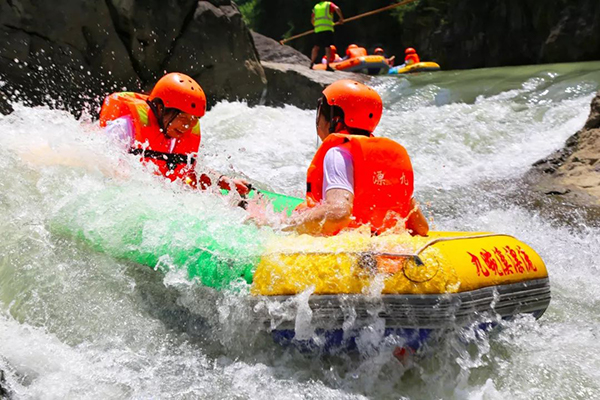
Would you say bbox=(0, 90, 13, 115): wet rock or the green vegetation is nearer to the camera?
bbox=(0, 90, 13, 115): wet rock

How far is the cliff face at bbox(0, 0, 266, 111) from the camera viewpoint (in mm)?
7117

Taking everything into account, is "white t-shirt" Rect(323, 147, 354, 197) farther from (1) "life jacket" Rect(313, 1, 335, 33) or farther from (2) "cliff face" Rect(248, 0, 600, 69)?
(2) "cliff face" Rect(248, 0, 600, 69)

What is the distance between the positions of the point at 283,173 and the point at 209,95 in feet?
7.25

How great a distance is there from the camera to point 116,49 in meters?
7.73

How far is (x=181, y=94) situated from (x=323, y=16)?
34.2 ft

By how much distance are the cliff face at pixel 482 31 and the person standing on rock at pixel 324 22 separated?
6.24 m

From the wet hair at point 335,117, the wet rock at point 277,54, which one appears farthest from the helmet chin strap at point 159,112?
the wet rock at point 277,54

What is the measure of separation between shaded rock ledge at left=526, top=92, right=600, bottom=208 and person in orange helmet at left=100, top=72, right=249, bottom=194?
10.0ft

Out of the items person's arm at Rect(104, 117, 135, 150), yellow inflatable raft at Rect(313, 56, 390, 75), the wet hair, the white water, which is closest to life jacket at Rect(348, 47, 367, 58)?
yellow inflatable raft at Rect(313, 56, 390, 75)

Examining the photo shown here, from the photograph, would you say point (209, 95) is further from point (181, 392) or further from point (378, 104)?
point (181, 392)

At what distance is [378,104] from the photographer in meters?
3.14

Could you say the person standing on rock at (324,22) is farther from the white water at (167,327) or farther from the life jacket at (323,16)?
the white water at (167,327)

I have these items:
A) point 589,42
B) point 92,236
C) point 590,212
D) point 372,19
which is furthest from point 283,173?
point 372,19

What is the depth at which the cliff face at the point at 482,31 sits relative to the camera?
16141 millimetres
